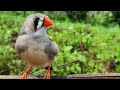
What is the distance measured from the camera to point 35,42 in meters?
1.79

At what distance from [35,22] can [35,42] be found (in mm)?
75

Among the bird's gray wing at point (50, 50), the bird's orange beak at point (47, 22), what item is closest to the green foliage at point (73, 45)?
the bird's gray wing at point (50, 50)

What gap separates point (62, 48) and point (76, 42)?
0.40 ft

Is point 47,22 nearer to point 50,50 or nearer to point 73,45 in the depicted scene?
point 50,50

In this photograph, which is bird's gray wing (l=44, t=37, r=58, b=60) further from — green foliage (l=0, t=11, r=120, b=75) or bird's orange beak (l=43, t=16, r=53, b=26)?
green foliage (l=0, t=11, r=120, b=75)

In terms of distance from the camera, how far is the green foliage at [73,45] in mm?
2994

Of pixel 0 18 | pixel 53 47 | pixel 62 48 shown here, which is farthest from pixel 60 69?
pixel 53 47

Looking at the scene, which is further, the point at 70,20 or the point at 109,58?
the point at 70,20

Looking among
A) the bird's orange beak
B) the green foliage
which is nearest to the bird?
the bird's orange beak

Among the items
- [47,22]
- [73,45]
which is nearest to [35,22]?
[47,22]

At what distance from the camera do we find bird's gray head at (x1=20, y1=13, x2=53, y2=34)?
68.6 inches

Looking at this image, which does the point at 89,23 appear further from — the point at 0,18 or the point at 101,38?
the point at 0,18

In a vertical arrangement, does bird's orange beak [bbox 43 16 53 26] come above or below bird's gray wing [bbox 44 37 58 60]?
above
